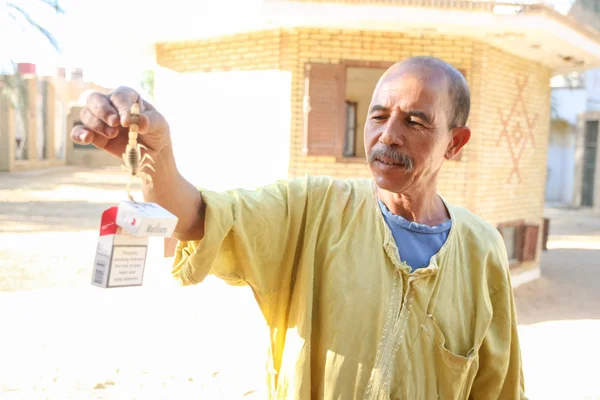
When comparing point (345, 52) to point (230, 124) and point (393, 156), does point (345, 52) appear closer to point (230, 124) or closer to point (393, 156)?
point (230, 124)

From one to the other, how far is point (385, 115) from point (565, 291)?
933cm

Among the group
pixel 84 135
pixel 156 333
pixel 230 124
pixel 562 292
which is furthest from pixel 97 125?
pixel 562 292

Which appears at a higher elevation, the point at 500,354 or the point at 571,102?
the point at 571,102

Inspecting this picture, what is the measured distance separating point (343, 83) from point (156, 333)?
13.5 feet

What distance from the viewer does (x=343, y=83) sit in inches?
317

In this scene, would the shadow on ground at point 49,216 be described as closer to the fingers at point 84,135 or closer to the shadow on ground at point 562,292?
the shadow on ground at point 562,292

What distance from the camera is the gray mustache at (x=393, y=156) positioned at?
1.74 metres

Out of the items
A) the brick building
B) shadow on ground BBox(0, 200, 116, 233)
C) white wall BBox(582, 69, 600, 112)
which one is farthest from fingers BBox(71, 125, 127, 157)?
white wall BBox(582, 69, 600, 112)

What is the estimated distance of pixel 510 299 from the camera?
1.95m

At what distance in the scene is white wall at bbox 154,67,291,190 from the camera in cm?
830

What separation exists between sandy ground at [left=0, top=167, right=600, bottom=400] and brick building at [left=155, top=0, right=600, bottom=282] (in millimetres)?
1771

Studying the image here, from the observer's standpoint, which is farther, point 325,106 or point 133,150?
point 325,106

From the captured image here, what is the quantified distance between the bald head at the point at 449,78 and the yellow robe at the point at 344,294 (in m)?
0.37

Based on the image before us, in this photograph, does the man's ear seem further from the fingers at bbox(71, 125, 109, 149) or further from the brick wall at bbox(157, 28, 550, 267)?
the brick wall at bbox(157, 28, 550, 267)
